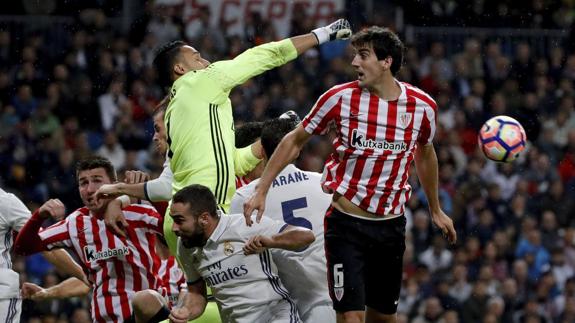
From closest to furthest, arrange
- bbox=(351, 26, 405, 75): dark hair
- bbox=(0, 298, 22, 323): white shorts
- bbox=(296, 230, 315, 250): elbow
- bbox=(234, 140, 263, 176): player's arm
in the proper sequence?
bbox=(296, 230, 315, 250): elbow → bbox=(351, 26, 405, 75): dark hair → bbox=(234, 140, 263, 176): player's arm → bbox=(0, 298, 22, 323): white shorts

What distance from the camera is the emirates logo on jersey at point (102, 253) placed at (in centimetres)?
848

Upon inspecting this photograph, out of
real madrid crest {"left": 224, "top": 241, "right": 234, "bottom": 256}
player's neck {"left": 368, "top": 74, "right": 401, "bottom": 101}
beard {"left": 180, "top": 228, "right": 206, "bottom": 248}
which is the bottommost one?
real madrid crest {"left": 224, "top": 241, "right": 234, "bottom": 256}

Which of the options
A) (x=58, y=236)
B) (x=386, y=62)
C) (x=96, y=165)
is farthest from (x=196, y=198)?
(x=58, y=236)

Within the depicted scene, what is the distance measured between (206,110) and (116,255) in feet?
4.65

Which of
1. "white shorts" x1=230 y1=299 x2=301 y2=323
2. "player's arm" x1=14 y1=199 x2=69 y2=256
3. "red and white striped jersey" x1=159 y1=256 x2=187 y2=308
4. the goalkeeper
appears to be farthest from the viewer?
"red and white striped jersey" x1=159 y1=256 x2=187 y2=308

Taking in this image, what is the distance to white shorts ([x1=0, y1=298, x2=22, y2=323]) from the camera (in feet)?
27.6

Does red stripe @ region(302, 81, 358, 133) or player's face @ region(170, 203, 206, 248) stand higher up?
red stripe @ region(302, 81, 358, 133)

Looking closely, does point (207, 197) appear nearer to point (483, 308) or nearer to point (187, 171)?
point (187, 171)

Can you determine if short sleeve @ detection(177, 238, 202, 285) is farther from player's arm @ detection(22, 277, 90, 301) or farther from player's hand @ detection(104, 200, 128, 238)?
player's arm @ detection(22, 277, 90, 301)

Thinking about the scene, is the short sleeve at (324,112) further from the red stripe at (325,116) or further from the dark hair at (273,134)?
the dark hair at (273,134)

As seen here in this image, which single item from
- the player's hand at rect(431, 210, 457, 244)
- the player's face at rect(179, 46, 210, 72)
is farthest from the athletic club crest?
the player's face at rect(179, 46, 210, 72)

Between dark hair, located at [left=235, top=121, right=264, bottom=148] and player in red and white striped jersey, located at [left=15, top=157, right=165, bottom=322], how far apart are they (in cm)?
86

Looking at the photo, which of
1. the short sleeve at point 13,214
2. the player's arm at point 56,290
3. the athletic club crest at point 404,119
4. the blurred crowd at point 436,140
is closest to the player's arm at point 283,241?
the athletic club crest at point 404,119

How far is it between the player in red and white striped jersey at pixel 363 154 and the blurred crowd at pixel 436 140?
6983 millimetres
